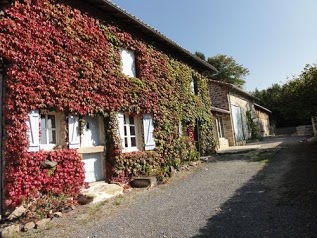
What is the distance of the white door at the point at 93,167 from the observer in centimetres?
872

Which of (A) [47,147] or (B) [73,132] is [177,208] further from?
(A) [47,147]

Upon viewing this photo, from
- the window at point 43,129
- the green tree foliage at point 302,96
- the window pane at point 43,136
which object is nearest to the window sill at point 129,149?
the window at point 43,129

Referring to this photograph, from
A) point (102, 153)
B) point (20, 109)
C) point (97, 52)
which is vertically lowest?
point (102, 153)

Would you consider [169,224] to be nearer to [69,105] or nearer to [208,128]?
[69,105]

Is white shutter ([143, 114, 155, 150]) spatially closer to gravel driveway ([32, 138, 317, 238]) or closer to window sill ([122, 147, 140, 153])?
window sill ([122, 147, 140, 153])

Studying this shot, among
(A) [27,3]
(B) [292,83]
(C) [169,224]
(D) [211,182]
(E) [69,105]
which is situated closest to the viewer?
(C) [169,224]

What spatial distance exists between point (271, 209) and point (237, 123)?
1652 cm

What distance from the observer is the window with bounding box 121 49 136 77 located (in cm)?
1072

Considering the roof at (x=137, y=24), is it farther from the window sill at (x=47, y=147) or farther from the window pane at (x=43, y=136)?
the window sill at (x=47, y=147)

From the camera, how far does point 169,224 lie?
5625 mm

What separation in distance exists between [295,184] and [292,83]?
1189cm

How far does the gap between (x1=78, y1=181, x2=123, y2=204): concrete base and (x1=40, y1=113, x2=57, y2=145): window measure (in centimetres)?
165

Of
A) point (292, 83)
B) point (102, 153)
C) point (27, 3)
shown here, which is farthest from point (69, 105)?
point (292, 83)

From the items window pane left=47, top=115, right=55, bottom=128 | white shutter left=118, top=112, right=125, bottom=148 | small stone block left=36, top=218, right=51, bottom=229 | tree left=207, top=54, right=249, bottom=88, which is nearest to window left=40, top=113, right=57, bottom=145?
window pane left=47, top=115, right=55, bottom=128
